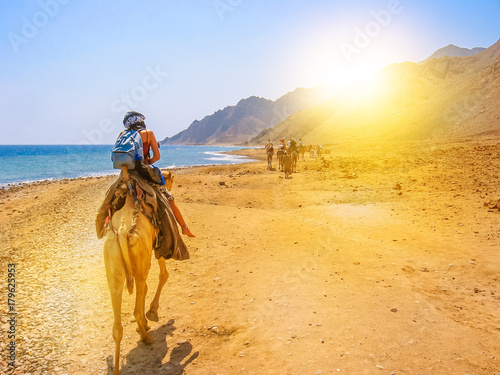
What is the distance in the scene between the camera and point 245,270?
23.0 ft

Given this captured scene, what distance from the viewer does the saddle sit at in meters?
4.38

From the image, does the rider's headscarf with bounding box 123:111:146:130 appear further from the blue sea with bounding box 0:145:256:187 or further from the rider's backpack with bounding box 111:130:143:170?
the blue sea with bounding box 0:145:256:187

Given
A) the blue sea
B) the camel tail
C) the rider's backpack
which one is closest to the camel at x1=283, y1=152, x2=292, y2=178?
the rider's backpack

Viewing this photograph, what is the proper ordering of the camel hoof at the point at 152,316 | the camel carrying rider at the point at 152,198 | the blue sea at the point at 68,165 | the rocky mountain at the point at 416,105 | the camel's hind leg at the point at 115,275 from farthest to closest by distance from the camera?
the rocky mountain at the point at 416,105
the blue sea at the point at 68,165
the camel hoof at the point at 152,316
the camel carrying rider at the point at 152,198
the camel's hind leg at the point at 115,275

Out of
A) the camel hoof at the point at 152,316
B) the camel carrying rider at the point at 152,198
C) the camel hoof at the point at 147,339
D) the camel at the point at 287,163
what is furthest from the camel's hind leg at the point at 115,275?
the camel at the point at 287,163

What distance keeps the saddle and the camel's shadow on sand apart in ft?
4.12

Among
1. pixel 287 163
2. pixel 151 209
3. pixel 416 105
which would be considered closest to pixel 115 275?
pixel 151 209

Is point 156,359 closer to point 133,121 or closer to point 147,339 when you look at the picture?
point 147,339

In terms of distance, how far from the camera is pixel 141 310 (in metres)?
4.45

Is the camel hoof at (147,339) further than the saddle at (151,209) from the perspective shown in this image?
Yes

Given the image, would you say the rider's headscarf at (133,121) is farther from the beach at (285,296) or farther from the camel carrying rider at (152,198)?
the beach at (285,296)

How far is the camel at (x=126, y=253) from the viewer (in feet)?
12.7

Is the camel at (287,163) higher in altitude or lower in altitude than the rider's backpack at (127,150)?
lower

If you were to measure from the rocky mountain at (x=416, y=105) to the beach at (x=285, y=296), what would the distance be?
4480 centimetres
